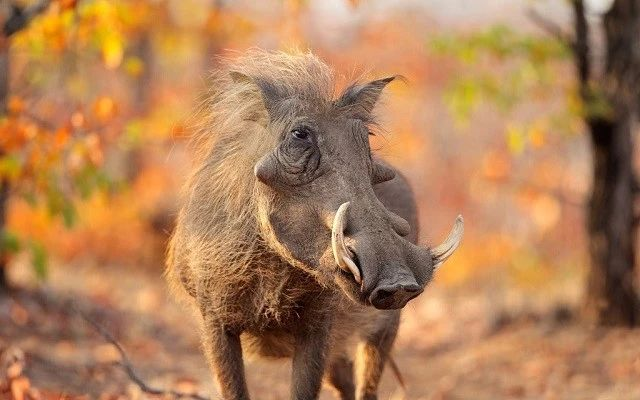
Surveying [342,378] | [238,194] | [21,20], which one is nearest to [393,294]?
[238,194]

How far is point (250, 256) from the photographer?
411 centimetres

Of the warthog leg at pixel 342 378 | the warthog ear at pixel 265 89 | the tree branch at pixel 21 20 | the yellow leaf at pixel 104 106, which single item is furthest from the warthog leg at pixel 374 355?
the tree branch at pixel 21 20

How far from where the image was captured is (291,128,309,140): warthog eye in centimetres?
386

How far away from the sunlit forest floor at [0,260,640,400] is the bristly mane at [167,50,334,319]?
1221 mm

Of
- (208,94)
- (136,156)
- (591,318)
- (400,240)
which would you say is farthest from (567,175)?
(400,240)

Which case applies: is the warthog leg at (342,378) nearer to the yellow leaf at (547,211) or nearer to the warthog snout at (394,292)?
the warthog snout at (394,292)

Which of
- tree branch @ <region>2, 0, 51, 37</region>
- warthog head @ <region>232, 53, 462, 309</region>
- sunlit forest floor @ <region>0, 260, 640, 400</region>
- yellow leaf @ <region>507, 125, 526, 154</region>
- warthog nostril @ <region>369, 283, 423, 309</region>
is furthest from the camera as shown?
yellow leaf @ <region>507, 125, 526, 154</region>

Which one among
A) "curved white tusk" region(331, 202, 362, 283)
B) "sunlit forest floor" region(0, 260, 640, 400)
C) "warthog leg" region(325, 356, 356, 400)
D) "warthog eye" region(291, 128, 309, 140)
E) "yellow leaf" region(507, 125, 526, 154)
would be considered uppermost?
"warthog eye" region(291, 128, 309, 140)

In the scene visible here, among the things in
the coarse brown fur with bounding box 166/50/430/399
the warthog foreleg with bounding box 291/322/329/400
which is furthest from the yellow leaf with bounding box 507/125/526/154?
the warthog foreleg with bounding box 291/322/329/400

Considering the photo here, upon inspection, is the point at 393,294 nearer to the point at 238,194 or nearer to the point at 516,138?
the point at 238,194

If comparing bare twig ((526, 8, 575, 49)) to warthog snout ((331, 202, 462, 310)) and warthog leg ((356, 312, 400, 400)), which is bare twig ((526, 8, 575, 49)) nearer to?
warthog leg ((356, 312, 400, 400))

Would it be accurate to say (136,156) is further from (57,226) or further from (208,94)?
(208,94)

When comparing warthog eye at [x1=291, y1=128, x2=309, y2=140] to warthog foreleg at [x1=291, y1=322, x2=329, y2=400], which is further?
warthog foreleg at [x1=291, y1=322, x2=329, y2=400]

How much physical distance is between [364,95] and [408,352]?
5.50 metres
